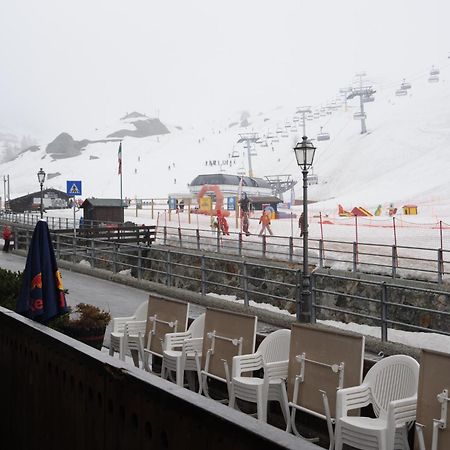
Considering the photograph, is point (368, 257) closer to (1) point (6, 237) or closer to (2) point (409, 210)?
(1) point (6, 237)

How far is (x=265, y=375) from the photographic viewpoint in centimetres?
521

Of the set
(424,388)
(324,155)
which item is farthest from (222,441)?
(324,155)

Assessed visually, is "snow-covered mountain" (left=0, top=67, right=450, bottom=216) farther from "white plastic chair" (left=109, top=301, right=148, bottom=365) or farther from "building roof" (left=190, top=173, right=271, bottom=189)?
"white plastic chair" (left=109, top=301, right=148, bottom=365)

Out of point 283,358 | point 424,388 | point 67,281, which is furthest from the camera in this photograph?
point 67,281

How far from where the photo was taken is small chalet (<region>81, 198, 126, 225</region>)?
42125 millimetres

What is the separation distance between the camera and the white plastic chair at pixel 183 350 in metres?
6.19

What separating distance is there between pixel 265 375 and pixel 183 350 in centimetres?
117

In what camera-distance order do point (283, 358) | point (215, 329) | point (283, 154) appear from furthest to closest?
point (283, 154) → point (215, 329) → point (283, 358)

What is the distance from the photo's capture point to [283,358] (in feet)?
18.3

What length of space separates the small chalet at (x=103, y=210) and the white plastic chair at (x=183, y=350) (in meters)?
35.9

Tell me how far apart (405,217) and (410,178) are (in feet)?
132

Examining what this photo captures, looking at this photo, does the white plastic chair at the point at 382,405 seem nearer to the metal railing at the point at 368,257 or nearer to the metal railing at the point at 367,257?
the metal railing at the point at 368,257

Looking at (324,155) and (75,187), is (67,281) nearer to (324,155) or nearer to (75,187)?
(75,187)

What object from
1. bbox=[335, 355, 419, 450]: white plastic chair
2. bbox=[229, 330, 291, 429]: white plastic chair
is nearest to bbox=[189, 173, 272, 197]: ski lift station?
bbox=[229, 330, 291, 429]: white plastic chair
